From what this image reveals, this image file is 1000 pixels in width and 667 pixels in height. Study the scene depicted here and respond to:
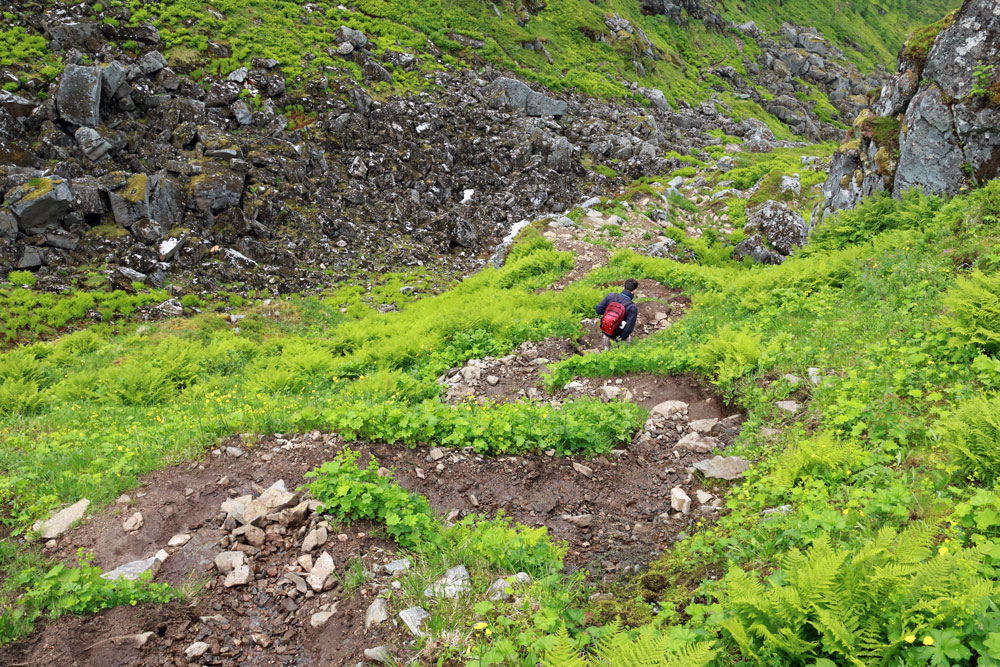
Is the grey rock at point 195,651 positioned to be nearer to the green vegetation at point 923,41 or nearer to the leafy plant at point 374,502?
the leafy plant at point 374,502

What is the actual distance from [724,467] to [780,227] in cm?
1844

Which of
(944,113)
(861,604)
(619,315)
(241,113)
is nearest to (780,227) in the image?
(944,113)

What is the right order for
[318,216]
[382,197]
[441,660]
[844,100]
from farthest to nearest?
[844,100], [382,197], [318,216], [441,660]

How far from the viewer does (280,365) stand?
42.0 ft

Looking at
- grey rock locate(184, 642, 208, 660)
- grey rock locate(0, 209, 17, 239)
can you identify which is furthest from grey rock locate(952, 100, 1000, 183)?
grey rock locate(0, 209, 17, 239)

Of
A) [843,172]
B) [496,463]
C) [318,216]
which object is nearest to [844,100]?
[843,172]

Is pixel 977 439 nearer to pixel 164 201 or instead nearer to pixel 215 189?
pixel 215 189

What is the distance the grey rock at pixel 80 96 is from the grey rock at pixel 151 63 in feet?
8.68

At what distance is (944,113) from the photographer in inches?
495

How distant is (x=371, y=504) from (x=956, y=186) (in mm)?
14772

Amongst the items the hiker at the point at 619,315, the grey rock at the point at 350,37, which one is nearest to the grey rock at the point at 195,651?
the hiker at the point at 619,315

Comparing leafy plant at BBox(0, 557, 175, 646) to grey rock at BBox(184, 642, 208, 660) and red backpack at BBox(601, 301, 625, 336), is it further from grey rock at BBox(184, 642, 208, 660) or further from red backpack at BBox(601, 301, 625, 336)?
red backpack at BBox(601, 301, 625, 336)

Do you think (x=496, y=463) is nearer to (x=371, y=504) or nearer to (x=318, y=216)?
(x=371, y=504)

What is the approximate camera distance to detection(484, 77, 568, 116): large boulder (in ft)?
107
